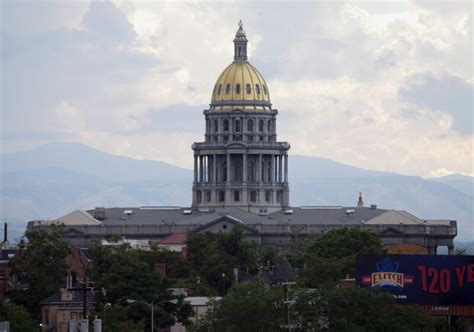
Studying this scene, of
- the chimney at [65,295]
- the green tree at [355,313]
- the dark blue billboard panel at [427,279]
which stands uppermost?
the chimney at [65,295]

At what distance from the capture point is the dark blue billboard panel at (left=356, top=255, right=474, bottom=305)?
486ft

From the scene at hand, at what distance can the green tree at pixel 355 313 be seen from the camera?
Answer: 139375mm

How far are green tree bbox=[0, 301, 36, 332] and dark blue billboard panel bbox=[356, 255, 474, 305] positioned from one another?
2117 cm

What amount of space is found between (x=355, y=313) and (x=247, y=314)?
25.2 ft

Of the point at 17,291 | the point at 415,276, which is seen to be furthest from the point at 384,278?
the point at 17,291

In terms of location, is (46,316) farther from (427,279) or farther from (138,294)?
(427,279)

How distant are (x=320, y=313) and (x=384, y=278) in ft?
34.1

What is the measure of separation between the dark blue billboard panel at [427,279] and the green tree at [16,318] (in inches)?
833

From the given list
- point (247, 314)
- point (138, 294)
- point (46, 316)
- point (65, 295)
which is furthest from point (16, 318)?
point (65, 295)

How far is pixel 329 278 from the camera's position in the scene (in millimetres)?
188125

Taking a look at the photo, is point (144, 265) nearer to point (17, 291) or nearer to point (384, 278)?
point (17, 291)

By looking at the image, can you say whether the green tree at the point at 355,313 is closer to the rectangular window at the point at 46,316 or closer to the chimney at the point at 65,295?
the chimney at the point at 65,295

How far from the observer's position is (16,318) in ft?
511

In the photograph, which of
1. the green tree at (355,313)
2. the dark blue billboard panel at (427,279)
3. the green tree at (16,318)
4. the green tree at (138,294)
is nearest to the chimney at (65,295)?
the green tree at (138,294)
